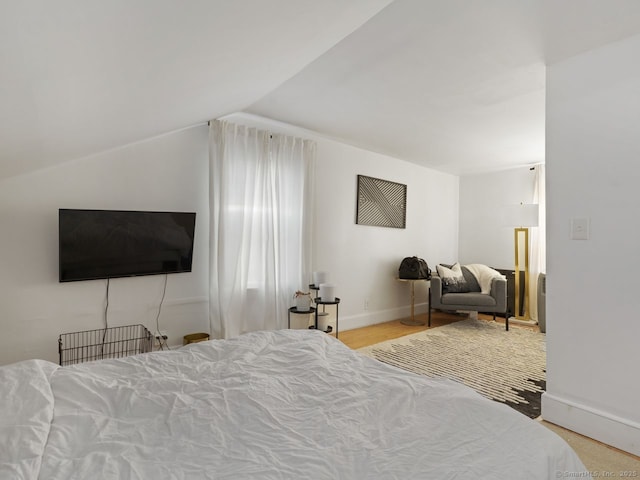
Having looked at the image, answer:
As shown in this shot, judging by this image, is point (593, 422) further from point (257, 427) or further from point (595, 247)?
point (257, 427)

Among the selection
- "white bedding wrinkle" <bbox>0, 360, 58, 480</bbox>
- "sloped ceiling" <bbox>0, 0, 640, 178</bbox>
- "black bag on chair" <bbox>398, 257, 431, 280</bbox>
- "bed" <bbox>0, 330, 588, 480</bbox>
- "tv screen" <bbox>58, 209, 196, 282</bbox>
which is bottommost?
"bed" <bbox>0, 330, 588, 480</bbox>

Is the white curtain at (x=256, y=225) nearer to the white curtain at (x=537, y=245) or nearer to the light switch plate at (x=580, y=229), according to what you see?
the light switch plate at (x=580, y=229)

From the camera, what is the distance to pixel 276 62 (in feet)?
6.65

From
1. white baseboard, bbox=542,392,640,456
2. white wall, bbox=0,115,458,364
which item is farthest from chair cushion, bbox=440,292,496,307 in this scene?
white baseboard, bbox=542,392,640,456

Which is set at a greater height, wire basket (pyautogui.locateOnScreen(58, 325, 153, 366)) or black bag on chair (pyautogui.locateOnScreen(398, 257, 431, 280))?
black bag on chair (pyautogui.locateOnScreen(398, 257, 431, 280))

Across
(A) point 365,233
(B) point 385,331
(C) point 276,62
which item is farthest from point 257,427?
(A) point 365,233

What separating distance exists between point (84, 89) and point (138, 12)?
59 centimetres

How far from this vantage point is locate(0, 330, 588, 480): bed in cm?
92

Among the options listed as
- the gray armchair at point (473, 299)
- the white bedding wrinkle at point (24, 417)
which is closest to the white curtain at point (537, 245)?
the gray armchair at point (473, 299)

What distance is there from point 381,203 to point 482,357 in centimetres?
242

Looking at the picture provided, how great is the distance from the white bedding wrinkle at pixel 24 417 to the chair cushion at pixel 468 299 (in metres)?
4.49

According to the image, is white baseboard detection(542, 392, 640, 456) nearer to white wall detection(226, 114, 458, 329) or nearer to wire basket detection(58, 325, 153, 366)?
white wall detection(226, 114, 458, 329)

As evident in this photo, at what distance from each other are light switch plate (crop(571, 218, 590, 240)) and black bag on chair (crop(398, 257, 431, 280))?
2716 millimetres

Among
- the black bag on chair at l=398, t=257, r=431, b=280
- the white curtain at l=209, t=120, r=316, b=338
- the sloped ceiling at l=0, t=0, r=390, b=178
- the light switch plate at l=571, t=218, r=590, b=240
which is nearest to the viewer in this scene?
the sloped ceiling at l=0, t=0, r=390, b=178
